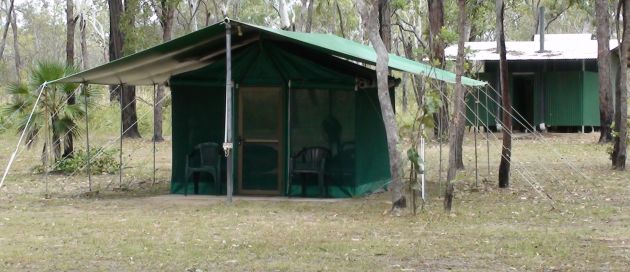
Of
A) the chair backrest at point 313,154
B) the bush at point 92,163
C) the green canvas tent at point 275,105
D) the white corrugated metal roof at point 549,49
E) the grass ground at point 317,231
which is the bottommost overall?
the grass ground at point 317,231

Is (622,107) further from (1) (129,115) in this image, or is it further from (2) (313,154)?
(1) (129,115)

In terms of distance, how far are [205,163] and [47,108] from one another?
12.5ft

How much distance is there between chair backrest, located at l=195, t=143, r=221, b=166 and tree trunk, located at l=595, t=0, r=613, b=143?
12.2 m

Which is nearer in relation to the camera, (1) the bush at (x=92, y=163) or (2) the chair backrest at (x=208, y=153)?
(2) the chair backrest at (x=208, y=153)

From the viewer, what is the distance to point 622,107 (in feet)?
58.1

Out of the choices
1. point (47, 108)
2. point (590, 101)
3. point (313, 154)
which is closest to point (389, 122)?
point (313, 154)

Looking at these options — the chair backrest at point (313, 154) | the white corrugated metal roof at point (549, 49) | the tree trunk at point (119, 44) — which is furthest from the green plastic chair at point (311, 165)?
the tree trunk at point (119, 44)

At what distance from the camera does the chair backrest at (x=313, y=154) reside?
14.0 meters

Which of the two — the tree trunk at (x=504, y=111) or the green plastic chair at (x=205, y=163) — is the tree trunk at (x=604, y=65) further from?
the green plastic chair at (x=205, y=163)

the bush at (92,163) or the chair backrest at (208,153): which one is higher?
the chair backrest at (208,153)

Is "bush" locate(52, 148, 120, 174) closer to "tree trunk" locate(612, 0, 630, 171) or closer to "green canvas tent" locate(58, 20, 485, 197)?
"green canvas tent" locate(58, 20, 485, 197)

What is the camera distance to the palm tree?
1689 cm

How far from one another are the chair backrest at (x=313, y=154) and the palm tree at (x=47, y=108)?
4826mm

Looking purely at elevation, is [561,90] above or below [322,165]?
above
